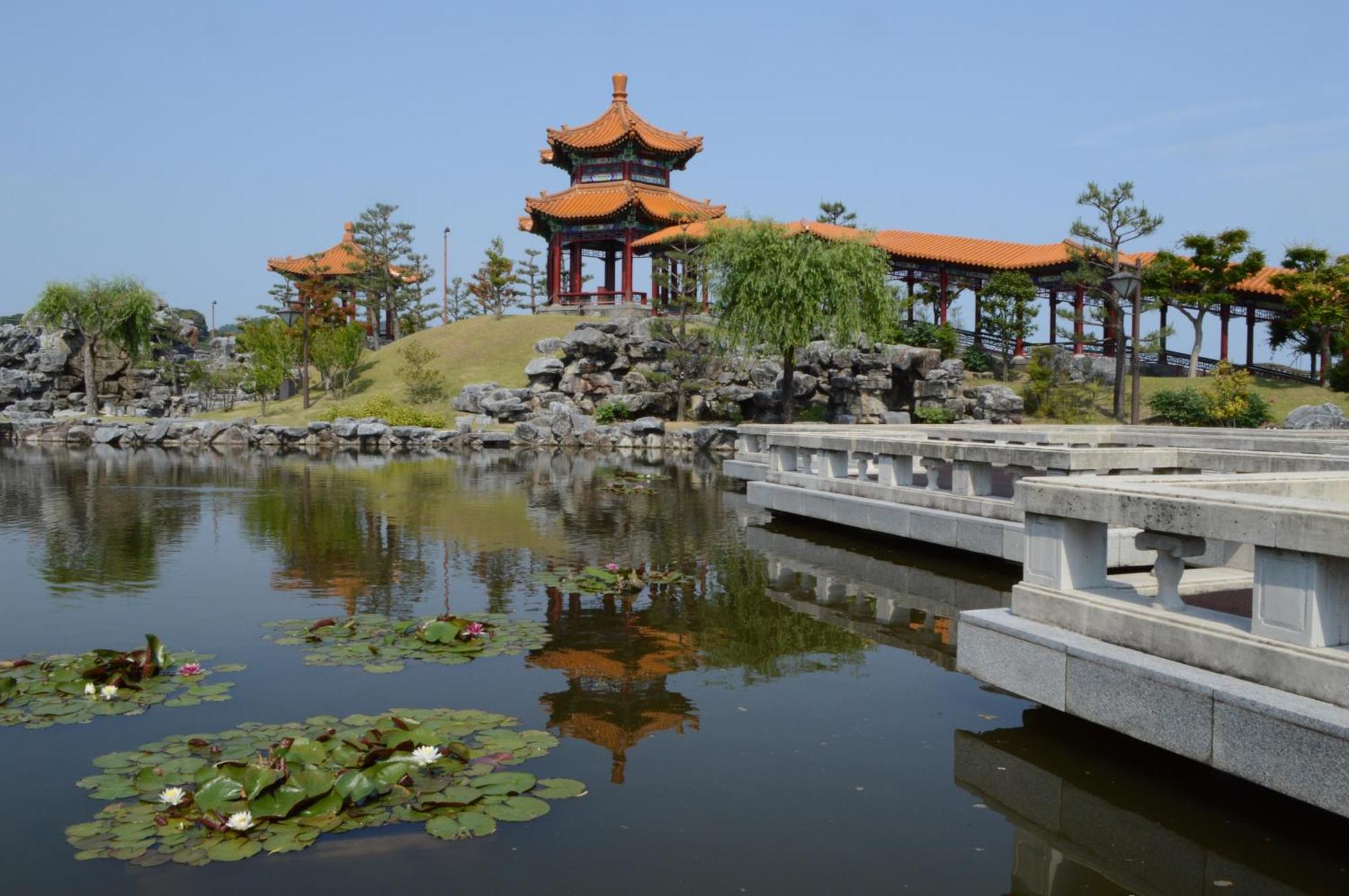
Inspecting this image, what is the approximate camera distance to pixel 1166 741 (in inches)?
199

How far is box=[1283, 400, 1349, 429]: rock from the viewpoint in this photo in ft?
106

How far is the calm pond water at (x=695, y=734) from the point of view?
452cm

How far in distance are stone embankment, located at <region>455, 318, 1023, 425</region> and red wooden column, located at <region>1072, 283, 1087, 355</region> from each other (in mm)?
4475

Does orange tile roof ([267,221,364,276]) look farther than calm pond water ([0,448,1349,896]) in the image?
Yes

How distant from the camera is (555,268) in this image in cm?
5534

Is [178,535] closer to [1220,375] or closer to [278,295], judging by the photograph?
[1220,375]

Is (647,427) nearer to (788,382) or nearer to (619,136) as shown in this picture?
(788,382)

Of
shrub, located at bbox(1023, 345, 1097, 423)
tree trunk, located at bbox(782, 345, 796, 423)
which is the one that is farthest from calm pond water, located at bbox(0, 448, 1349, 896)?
shrub, located at bbox(1023, 345, 1097, 423)

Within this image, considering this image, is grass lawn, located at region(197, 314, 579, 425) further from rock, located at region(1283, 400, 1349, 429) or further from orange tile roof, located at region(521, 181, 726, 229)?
rock, located at region(1283, 400, 1349, 429)

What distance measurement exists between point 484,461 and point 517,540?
17.4 metres

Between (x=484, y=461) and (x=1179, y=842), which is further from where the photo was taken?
(x=484, y=461)

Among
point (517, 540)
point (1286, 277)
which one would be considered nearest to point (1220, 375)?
point (1286, 277)

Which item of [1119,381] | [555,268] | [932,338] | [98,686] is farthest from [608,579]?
[555,268]

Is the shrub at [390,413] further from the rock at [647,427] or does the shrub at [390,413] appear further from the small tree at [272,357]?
the rock at [647,427]
